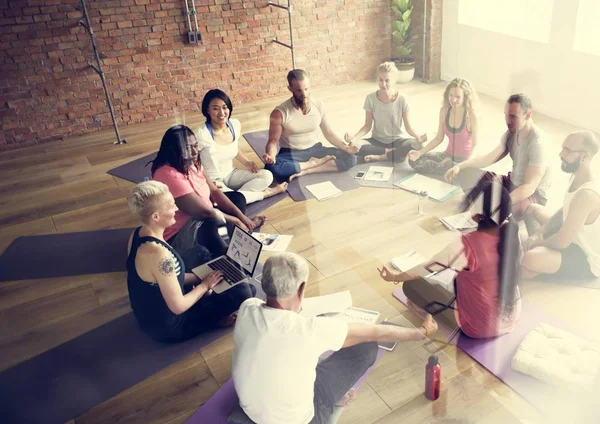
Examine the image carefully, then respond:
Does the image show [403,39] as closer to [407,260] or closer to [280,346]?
[407,260]

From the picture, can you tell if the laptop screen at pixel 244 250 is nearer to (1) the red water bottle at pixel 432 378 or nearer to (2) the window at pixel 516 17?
(1) the red water bottle at pixel 432 378

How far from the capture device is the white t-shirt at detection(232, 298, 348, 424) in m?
1.89

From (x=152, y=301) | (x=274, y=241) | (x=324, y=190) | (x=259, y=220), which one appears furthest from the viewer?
(x=324, y=190)

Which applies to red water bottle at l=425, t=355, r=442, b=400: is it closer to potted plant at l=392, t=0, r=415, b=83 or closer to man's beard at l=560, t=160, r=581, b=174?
man's beard at l=560, t=160, r=581, b=174

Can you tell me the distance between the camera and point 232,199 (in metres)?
3.86

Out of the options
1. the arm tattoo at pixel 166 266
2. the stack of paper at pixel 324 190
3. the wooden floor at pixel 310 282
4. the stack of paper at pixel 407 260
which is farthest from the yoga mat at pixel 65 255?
the stack of paper at pixel 407 260

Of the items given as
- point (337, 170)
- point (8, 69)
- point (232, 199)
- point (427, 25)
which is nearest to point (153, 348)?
point (232, 199)

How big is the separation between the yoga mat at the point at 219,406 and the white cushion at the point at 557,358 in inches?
28.0

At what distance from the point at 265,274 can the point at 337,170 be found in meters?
2.67

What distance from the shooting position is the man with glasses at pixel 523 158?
3223 millimetres

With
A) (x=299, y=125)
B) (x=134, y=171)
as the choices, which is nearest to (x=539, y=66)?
(x=299, y=125)

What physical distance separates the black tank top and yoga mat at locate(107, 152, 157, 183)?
2232mm

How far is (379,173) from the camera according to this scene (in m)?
4.44

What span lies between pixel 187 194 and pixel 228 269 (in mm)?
577
